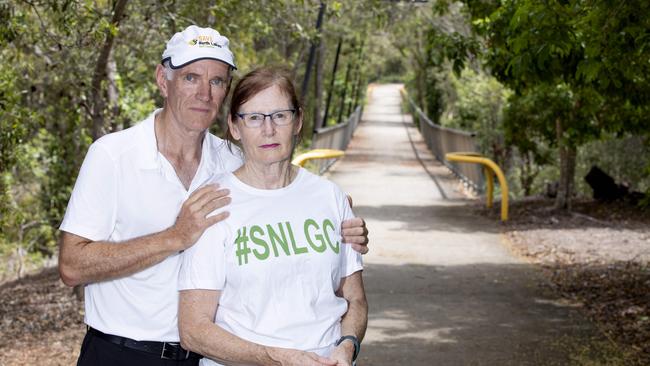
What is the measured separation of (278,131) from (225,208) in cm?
30

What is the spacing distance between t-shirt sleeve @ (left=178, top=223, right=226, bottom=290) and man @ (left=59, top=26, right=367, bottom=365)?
0.16 m

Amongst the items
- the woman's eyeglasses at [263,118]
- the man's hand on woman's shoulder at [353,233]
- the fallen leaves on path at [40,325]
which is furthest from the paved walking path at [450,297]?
the woman's eyeglasses at [263,118]

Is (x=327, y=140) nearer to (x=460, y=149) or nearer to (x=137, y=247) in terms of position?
(x=460, y=149)

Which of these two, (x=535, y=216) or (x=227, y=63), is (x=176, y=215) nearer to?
(x=227, y=63)

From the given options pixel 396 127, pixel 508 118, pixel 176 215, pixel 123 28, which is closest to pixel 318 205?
pixel 176 215

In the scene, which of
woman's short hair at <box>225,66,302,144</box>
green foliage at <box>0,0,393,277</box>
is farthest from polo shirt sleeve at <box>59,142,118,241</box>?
green foliage at <box>0,0,393,277</box>

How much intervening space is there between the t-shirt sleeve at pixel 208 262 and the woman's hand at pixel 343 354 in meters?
0.42

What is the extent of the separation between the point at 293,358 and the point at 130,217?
2.48 feet

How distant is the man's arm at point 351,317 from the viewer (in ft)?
10.7

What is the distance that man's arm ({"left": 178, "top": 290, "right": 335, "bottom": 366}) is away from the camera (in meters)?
3.14

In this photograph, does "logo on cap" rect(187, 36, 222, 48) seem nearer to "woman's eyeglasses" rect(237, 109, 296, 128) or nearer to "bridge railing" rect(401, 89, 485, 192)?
"woman's eyeglasses" rect(237, 109, 296, 128)

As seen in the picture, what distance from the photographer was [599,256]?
12.5m

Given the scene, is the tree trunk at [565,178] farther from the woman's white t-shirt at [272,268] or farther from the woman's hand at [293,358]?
the woman's hand at [293,358]

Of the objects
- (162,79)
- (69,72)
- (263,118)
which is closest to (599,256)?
(69,72)
